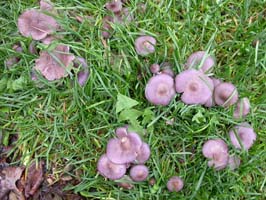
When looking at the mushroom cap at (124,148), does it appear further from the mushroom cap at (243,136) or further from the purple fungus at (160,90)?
the mushroom cap at (243,136)

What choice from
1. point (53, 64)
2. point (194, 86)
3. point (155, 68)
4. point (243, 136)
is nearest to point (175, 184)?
point (243, 136)

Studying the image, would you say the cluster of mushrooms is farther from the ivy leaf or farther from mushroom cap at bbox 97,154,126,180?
mushroom cap at bbox 97,154,126,180

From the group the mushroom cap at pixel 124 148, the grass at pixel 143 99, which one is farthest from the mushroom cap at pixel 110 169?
the grass at pixel 143 99

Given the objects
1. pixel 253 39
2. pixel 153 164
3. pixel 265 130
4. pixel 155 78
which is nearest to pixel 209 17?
pixel 253 39

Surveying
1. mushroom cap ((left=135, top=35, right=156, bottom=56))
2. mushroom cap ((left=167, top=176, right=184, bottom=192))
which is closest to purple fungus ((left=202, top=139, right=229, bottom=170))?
mushroom cap ((left=167, top=176, right=184, bottom=192))

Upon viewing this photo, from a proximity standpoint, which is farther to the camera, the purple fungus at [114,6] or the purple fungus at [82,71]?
the purple fungus at [114,6]

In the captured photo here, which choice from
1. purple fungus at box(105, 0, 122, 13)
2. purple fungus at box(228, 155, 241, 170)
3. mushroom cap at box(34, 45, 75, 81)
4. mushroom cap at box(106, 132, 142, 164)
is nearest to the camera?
mushroom cap at box(106, 132, 142, 164)

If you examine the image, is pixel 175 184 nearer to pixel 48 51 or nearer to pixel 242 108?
pixel 242 108
